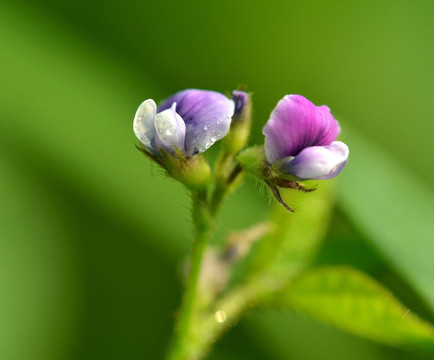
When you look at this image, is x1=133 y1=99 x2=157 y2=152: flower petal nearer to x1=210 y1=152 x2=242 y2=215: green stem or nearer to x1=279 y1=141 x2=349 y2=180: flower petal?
x1=210 y1=152 x2=242 y2=215: green stem

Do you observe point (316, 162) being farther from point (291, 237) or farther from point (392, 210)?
point (392, 210)

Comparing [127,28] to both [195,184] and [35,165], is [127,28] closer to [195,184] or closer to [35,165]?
[35,165]

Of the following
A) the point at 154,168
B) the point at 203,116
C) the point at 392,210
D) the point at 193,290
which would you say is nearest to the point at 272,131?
the point at 203,116

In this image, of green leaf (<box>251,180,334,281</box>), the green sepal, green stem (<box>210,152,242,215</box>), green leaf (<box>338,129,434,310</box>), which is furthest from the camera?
green leaf (<box>251,180,334,281</box>)

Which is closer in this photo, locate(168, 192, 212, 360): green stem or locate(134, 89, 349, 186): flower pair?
locate(134, 89, 349, 186): flower pair

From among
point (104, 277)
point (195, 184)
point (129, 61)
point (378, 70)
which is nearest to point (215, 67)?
point (129, 61)

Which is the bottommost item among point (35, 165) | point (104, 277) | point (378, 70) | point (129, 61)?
point (104, 277)

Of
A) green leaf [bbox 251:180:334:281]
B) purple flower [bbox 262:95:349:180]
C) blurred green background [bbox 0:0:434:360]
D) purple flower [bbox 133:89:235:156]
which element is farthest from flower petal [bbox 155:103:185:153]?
green leaf [bbox 251:180:334:281]
